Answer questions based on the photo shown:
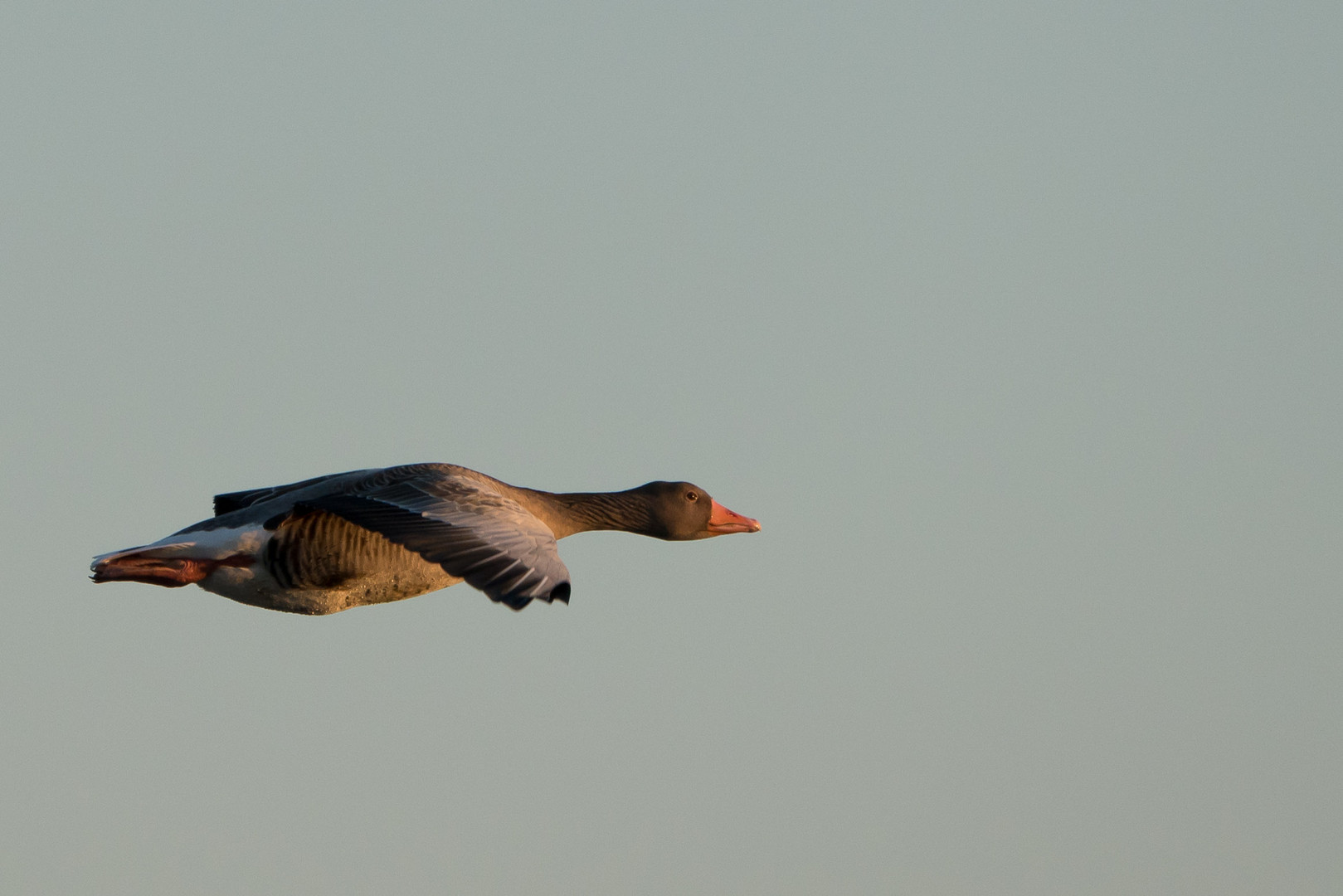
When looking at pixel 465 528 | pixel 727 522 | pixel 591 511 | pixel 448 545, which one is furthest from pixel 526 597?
pixel 727 522

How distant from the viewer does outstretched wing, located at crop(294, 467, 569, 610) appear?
954 cm

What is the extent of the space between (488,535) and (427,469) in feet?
8.13

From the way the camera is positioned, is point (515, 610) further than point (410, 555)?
No

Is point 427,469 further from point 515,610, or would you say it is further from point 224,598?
point 515,610

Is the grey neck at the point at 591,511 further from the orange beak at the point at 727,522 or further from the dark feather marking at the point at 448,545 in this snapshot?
the dark feather marking at the point at 448,545

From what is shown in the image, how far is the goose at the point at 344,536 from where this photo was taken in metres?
11.1

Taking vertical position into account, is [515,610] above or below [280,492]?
below

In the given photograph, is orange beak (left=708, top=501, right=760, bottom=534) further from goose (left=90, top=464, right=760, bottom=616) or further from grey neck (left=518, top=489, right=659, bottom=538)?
goose (left=90, top=464, right=760, bottom=616)

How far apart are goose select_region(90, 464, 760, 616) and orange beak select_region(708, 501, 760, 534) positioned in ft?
5.09

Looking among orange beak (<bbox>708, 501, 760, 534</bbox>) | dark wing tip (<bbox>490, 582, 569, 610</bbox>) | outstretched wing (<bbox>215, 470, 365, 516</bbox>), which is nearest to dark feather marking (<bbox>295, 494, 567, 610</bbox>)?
dark wing tip (<bbox>490, 582, 569, 610</bbox>)

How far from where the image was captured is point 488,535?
10.5m

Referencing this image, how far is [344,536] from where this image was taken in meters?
12.3

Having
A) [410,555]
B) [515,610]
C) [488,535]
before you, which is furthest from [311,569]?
[515,610]

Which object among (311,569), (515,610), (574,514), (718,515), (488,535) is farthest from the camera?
(718,515)
